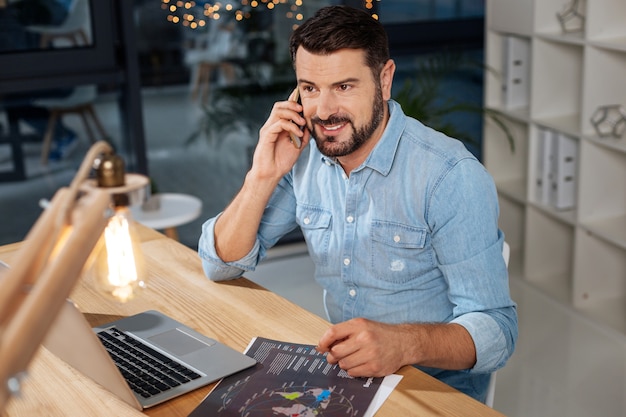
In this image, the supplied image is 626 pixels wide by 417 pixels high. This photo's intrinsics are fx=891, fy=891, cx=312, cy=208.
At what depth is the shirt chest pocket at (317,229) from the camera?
191 centimetres

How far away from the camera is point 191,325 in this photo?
1689 millimetres

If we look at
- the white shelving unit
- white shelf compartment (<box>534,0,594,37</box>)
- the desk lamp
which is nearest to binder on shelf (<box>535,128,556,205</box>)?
the white shelving unit

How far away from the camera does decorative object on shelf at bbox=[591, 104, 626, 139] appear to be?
3.19m

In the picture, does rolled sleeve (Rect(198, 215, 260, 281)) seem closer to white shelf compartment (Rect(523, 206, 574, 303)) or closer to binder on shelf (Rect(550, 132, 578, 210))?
binder on shelf (Rect(550, 132, 578, 210))

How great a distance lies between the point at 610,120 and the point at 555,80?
41 centimetres

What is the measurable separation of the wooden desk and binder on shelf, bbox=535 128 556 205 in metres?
1.85

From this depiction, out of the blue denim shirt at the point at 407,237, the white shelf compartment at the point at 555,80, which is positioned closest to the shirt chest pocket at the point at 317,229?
the blue denim shirt at the point at 407,237

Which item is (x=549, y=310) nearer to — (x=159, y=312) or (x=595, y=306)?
(x=595, y=306)

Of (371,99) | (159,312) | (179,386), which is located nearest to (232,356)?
(179,386)

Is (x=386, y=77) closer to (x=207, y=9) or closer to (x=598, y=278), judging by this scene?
(x=598, y=278)

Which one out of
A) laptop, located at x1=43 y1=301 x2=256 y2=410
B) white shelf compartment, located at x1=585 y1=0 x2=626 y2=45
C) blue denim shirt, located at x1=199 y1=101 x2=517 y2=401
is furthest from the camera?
white shelf compartment, located at x1=585 y1=0 x2=626 y2=45

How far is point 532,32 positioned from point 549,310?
1.09 m

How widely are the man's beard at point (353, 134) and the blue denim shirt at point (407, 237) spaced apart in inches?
1.3

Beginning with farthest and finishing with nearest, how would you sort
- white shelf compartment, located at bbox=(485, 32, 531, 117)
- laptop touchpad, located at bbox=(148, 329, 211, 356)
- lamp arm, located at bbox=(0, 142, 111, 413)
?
white shelf compartment, located at bbox=(485, 32, 531, 117), laptop touchpad, located at bbox=(148, 329, 211, 356), lamp arm, located at bbox=(0, 142, 111, 413)
